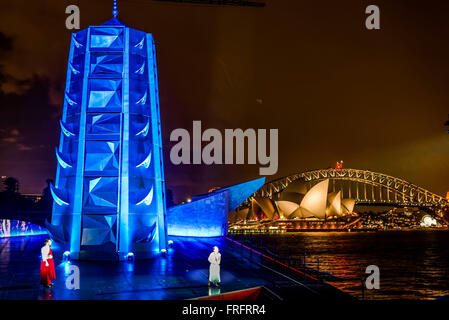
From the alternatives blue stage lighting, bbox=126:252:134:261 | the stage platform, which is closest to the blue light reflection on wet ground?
the stage platform

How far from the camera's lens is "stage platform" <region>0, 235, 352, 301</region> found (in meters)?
14.7

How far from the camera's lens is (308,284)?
56.4 ft

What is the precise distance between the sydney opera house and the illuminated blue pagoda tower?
10113 cm

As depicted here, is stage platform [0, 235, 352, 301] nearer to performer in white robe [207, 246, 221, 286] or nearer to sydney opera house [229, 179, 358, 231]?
performer in white robe [207, 246, 221, 286]

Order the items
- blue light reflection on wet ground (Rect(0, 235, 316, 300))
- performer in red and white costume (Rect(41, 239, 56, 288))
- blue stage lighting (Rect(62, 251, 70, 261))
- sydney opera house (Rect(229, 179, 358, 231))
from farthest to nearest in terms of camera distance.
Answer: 1. sydney opera house (Rect(229, 179, 358, 231))
2. blue stage lighting (Rect(62, 251, 70, 261))
3. performer in red and white costume (Rect(41, 239, 56, 288))
4. blue light reflection on wet ground (Rect(0, 235, 316, 300))

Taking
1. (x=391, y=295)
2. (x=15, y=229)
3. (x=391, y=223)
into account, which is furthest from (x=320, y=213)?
(x=391, y=295)

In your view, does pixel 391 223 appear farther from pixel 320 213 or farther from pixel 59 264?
pixel 59 264

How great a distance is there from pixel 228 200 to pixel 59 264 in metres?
27.4

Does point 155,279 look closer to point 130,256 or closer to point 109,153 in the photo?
point 130,256

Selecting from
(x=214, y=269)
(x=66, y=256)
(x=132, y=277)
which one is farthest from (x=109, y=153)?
(x=214, y=269)

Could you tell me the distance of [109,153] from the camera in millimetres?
25391

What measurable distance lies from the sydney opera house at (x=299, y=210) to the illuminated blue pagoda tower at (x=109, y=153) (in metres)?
101

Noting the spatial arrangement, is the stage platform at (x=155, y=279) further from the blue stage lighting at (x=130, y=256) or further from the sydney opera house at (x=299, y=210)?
the sydney opera house at (x=299, y=210)

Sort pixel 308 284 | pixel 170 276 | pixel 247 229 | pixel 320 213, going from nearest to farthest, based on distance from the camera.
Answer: pixel 308 284 → pixel 170 276 → pixel 320 213 → pixel 247 229
